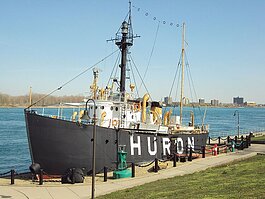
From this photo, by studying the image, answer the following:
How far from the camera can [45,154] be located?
64.7ft

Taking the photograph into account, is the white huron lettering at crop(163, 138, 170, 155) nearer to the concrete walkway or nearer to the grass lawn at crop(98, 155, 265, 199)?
the concrete walkway

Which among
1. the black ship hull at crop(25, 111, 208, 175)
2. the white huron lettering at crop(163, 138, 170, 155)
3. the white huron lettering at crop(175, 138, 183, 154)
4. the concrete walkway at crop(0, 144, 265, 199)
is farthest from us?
the white huron lettering at crop(175, 138, 183, 154)

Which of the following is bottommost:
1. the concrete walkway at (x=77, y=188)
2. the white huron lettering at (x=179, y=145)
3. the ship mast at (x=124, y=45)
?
the concrete walkway at (x=77, y=188)

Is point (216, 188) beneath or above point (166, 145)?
above

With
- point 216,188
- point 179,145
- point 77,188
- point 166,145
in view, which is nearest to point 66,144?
point 77,188

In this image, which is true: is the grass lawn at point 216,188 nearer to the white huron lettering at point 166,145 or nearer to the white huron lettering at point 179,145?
the white huron lettering at point 166,145

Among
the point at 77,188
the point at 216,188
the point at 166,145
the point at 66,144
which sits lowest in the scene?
the point at 77,188

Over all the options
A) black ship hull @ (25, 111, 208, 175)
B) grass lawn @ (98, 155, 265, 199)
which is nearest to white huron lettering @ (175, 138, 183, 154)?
black ship hull @ (25, 111, 208, 175)

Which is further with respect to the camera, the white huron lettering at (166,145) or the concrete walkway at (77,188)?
the white huron lettering at (166,145)

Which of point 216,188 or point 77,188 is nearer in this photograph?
point 216,188

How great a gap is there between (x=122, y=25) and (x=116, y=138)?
933 cm

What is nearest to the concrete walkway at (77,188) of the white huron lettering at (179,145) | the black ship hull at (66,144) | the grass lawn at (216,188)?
the grass lawn at (216,188)

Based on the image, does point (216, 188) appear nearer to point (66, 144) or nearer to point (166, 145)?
point (66, 144)

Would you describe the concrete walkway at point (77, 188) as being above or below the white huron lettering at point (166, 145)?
below
